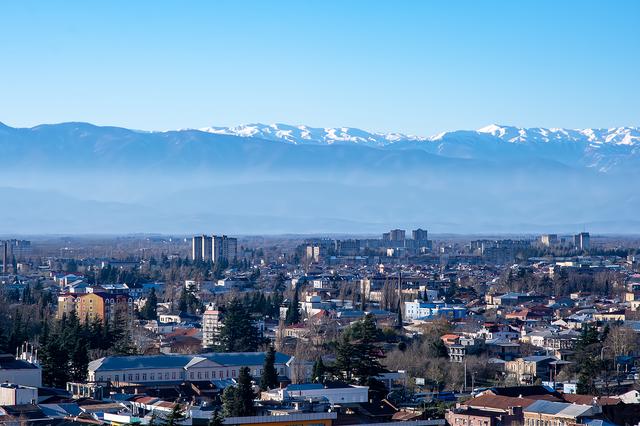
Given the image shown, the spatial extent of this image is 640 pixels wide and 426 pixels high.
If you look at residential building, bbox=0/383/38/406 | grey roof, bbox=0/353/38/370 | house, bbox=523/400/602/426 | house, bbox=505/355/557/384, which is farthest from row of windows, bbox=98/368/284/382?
house, bbox=523/400/602/426

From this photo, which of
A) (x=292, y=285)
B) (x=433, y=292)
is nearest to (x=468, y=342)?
(x=433, y=292)

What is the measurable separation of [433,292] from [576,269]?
23120mm

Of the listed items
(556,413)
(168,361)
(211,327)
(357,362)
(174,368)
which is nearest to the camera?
(556,413)

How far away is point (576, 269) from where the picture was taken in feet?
311

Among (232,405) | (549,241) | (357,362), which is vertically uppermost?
(549,241)

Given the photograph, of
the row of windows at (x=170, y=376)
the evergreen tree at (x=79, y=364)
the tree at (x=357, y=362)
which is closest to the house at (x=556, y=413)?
the tree at (x=357, y=362)

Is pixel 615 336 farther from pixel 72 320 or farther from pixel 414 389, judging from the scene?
pixel 72 320

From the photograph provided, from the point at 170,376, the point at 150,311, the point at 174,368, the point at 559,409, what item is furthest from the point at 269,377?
the point at 150,311

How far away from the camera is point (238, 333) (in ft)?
149

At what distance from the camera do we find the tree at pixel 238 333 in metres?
44.6

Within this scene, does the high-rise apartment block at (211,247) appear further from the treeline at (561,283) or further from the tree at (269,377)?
the tree at (269,377)

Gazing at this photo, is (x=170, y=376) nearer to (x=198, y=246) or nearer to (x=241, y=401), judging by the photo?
(x=241, y=401)

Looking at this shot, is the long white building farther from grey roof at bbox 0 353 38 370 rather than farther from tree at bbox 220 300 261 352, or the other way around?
tree at bbox 220 300 261 352

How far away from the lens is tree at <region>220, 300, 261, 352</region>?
4459cm
